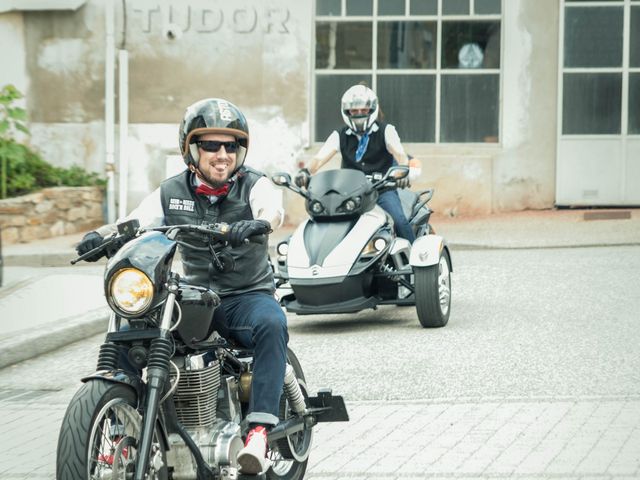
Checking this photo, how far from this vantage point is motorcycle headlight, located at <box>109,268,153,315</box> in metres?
4.48

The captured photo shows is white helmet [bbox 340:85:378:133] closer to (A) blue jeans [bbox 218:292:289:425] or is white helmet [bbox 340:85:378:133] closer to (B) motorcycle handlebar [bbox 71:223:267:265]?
(A) blue jeans [bbox 218:292:289:425]

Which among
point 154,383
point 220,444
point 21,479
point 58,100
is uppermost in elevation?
point 58,100

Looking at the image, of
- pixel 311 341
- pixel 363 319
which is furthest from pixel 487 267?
pixel 311 341

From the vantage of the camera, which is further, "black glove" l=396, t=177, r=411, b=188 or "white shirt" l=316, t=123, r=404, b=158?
"white shirt" l=316, t=123, r=404, b=158

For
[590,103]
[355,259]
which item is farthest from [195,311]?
[590,103]

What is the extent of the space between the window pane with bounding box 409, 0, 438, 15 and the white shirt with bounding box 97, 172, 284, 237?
13704 mm

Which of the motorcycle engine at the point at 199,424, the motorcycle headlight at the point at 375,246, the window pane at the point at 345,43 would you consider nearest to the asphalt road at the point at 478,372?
the motorcycle headlight at the point at 375,246

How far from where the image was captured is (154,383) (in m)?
4.47

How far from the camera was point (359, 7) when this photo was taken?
1883 cm

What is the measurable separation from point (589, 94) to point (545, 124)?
79cm

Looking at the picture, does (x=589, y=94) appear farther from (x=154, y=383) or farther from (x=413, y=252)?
(x=154, y=383)

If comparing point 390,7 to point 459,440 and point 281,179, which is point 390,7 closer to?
point 281,179

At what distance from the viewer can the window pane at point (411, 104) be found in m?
18.9

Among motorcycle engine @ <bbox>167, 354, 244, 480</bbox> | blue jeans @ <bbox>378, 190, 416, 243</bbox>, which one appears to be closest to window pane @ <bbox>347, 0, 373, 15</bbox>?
blue jeans @ <bbox>378, 190, 416, 243</bbox>
